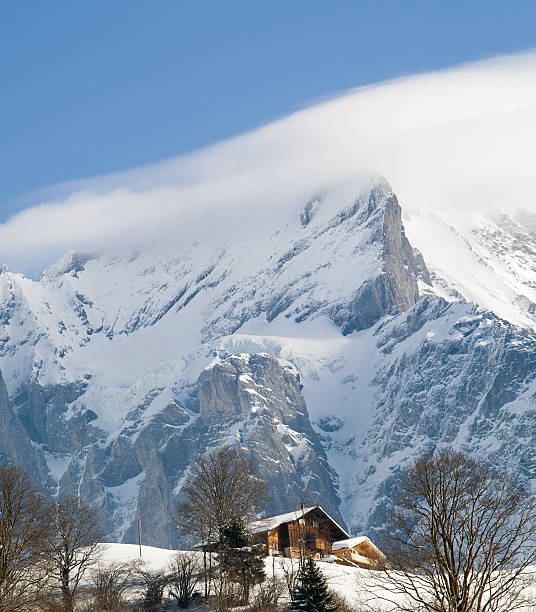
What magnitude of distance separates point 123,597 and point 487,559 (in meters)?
46.5

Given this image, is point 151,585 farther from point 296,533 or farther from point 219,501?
point 296,533

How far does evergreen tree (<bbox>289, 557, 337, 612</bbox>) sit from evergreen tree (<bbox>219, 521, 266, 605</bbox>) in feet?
52.9

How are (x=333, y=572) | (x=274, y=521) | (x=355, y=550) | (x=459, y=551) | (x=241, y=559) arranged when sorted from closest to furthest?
(x=459, y=551)
(x=241, y=559)
(x=333, y=572)
(x=355, y=550)
(x=274, y=521)

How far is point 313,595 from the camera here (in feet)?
220

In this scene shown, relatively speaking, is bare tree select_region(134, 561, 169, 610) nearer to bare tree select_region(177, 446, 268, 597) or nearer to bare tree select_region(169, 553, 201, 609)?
bare tree select_region(169, 553, 201, 609)

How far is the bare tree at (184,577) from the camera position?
87188 millimetres

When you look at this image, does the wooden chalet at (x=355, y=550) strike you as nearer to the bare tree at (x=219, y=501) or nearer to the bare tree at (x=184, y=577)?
the bare tree at (x=219, y=501)

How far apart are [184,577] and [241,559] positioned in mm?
4651

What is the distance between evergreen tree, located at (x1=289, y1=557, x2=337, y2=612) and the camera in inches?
2623

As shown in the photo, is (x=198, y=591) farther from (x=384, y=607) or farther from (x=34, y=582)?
(x=34, y=582)

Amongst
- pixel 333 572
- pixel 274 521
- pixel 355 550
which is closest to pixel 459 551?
pixel 333 572

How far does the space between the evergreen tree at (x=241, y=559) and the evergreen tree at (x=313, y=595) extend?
16137 millimetres

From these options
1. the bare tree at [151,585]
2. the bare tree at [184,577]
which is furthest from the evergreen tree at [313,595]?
the bare tree at [151,585]

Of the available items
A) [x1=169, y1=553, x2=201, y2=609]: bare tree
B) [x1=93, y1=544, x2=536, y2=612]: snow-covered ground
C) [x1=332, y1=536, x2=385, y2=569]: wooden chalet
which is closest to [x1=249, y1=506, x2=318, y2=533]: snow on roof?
[x1=332, y1=536, x2=385, y2=569]: wooden chalet
